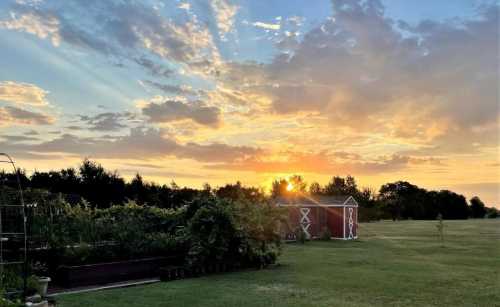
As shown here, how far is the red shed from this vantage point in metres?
31.6

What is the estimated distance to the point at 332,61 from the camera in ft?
62.1

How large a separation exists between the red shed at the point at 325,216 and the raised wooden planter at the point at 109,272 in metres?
18.1

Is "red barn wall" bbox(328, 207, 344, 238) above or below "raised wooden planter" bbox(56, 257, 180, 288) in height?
above

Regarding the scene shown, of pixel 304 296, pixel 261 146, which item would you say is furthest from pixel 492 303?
pixel 261 146

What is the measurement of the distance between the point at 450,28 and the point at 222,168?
11.9 m

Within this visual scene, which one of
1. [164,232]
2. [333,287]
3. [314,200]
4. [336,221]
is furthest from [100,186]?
[333,287]

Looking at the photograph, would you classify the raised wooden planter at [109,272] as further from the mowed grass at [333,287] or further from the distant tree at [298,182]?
the distant tree at [298,182]

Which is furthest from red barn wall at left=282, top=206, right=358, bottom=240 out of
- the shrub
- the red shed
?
the shrub

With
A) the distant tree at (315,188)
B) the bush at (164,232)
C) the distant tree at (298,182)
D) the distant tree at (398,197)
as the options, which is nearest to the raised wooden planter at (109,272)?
the bush at (164,232)

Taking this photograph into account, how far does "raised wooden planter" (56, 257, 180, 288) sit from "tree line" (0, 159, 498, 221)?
16742 mm

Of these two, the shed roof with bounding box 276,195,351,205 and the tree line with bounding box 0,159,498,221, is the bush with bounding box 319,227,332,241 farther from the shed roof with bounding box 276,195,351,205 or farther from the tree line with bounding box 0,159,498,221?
the tree line with bounding box 0,159,498,221

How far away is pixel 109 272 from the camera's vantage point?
12.9 m

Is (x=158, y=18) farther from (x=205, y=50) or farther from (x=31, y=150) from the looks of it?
(x=31, y=150)

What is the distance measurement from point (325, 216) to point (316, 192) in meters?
42.9
